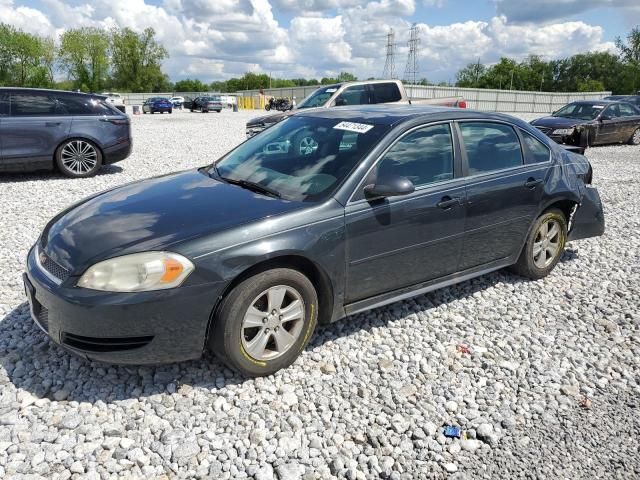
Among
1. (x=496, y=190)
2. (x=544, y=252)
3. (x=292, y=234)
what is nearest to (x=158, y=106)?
(x=544, y=252)

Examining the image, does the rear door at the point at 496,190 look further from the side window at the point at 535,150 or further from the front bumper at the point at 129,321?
the front bumper at the point at 129,321

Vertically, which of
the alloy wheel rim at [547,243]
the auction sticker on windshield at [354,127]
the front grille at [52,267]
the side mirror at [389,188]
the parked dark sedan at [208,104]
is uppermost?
the parked dark sedan at [208,104]

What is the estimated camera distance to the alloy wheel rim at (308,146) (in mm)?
3885

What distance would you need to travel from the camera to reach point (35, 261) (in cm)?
328

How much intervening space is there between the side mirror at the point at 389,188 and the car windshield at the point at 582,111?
46.4 feet

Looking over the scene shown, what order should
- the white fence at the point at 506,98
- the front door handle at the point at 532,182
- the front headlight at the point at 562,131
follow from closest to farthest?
the front door handle at the point at 532,182
the front headlight at the point at 562,131
the white fence at the point at 506,98

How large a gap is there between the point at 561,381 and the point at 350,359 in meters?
1.36

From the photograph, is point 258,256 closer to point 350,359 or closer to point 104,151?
point 350,359

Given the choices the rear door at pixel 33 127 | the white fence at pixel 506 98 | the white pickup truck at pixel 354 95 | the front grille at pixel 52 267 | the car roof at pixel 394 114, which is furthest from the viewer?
the white fence at pixel 506 98

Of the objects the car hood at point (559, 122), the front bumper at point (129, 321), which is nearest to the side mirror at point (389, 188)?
the front bumper at point (129, 321)

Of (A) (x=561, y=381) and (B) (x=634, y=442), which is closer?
(B) (x=634, y=442)

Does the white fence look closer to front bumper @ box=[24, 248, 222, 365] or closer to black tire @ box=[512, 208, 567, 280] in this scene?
black tire @ box=[512, 208, 567, 280]

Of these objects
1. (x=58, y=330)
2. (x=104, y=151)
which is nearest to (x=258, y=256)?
(x=58, y=330)

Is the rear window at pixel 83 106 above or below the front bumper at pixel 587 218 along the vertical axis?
above
